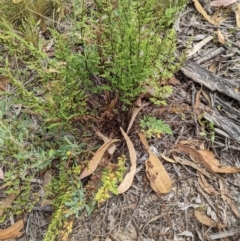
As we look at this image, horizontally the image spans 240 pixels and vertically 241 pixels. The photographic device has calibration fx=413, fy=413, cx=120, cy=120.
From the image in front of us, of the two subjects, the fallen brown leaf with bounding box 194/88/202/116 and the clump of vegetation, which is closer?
the clump of vegetation

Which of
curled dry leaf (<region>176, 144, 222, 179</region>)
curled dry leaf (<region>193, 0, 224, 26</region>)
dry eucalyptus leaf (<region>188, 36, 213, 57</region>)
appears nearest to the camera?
curled dry leaf (<region>176, 144, 222, 179</region>)

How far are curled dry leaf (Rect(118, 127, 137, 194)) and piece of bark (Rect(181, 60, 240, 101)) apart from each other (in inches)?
19.7

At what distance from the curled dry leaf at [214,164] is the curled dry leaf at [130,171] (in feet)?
1.04

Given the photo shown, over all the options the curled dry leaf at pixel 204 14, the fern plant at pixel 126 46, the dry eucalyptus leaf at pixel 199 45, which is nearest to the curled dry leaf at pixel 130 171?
the fern plant at pixel 126 46

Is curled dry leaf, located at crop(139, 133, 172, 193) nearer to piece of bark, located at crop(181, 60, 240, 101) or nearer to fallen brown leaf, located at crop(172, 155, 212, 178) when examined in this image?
fallen brown leaf, located at crop(172, 155, 212, 178)

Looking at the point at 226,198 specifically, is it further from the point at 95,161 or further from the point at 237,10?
the point at 237,10

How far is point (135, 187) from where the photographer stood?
191cm

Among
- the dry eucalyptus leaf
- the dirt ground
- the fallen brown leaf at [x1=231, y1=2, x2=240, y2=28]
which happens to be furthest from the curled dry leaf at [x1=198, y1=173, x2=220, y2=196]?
the fallen brown leaf at [x1=231, y1=2, x2=240, y2=28]

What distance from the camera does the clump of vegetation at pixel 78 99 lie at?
1.65 meters

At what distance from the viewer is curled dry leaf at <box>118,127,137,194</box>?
73.9 inches

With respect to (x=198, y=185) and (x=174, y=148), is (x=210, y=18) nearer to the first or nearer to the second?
(x=174, y=148)

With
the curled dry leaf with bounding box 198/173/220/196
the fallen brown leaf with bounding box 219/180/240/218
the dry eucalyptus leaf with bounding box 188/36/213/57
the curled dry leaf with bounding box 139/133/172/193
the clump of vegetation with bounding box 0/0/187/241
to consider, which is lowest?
the fallen brown leaf with bounding box 219/180/240/218

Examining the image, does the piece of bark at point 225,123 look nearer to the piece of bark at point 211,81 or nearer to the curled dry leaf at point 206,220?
the piece of bark at point 211,81

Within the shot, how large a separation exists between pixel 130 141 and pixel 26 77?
0.68 metres
